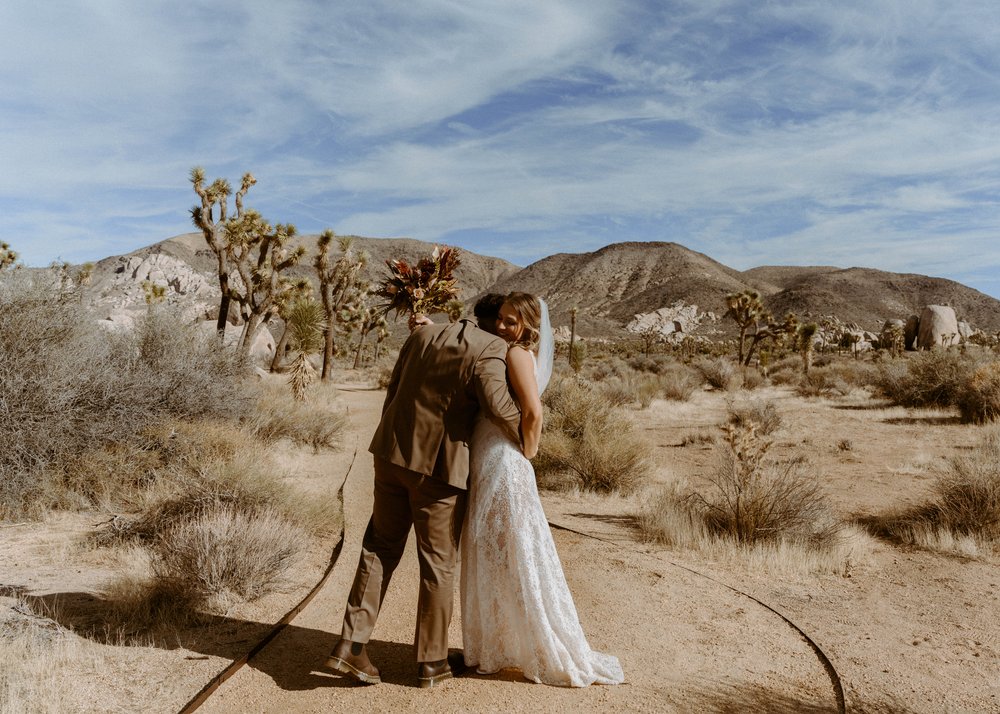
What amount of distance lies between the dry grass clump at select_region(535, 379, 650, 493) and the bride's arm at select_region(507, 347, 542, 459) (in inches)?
248

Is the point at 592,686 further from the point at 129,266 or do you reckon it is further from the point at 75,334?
the point at 129,266

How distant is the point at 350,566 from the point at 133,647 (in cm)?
208

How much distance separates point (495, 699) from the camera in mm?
3605

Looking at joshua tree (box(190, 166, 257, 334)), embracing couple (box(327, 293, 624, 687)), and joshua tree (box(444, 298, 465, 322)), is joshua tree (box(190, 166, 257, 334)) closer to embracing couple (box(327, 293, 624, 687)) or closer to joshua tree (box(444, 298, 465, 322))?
joshua tree (box(444, 298, 465, 322))

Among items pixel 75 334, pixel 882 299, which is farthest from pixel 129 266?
pixel 75 334

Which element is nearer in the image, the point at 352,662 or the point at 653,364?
the point at 352,662

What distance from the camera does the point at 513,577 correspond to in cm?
359

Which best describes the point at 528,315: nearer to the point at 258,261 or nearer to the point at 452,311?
the point at 452,311

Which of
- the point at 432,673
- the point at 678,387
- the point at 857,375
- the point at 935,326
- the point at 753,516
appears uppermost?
the point at 935,326

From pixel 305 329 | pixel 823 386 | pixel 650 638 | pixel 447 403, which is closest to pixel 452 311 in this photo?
pixel 447 403

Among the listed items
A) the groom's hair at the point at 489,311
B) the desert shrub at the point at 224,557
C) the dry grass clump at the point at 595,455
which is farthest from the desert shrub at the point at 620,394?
the groom's hair at the point at 489,311

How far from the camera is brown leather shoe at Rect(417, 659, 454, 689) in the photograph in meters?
3.67

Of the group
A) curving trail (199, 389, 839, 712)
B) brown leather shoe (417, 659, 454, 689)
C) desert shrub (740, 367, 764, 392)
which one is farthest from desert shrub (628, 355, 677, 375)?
brown leather shoe (417, 659, 454, 689)

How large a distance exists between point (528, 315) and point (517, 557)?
Result: 1246 mm
